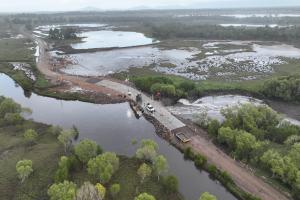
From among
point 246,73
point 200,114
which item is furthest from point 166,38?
point 200,114

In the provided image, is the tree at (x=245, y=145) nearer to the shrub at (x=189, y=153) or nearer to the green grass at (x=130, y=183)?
Answer: the shrub at (x=189, y=153)

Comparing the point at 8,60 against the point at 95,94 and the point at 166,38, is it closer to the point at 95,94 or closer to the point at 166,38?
the point at 95,94

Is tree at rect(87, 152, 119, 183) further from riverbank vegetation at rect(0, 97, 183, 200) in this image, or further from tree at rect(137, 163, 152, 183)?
tree at rect(137, 163, 152, 183)

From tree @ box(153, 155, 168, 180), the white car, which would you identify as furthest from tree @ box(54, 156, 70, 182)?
the white car

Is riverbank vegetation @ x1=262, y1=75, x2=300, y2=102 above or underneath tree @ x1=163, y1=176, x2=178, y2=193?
above

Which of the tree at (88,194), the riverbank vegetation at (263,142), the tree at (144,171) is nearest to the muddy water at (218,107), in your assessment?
the riverbank vegetation at (263,142)
